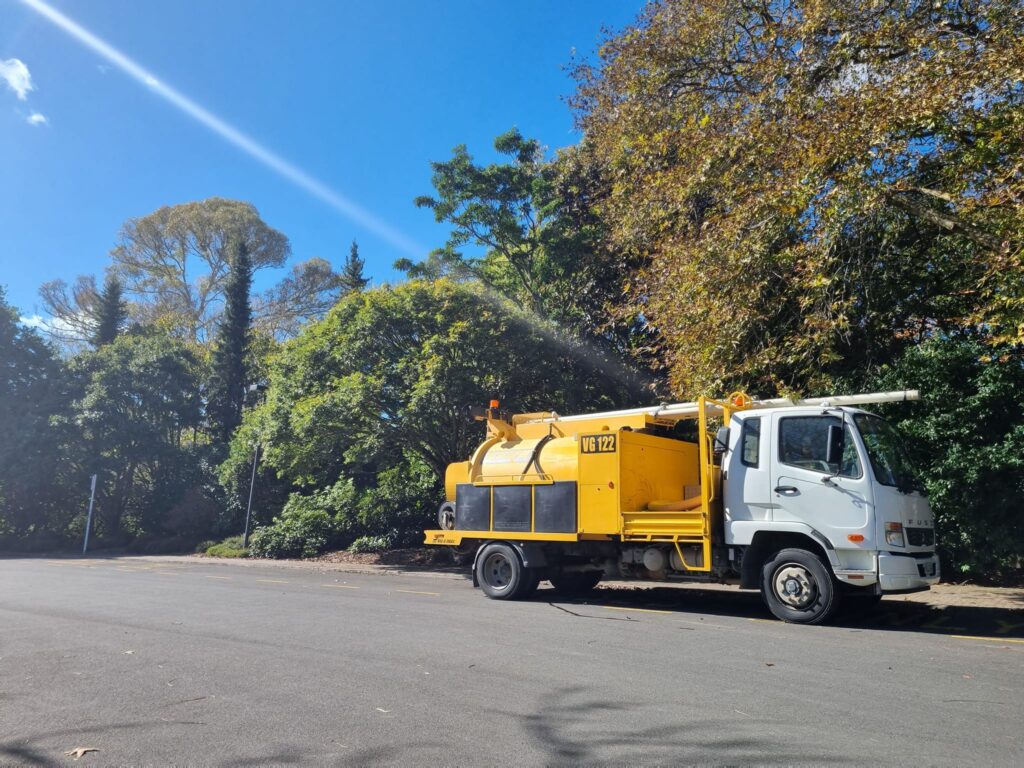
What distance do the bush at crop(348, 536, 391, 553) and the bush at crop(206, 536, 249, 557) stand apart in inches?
188

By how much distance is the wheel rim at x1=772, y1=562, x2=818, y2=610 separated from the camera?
8602mm

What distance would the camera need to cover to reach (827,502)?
8.53 metres

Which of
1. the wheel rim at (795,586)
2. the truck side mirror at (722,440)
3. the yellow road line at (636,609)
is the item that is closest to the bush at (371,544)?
the yellow road line at (636,609)

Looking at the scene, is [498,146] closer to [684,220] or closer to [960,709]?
[684,220]

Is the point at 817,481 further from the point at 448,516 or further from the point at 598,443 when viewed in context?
the point at 448,516

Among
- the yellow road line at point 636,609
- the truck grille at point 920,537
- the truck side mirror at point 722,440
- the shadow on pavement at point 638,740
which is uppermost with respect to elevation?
the truck side mirror at point 722,440

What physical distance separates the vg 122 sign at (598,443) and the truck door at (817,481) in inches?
86.6

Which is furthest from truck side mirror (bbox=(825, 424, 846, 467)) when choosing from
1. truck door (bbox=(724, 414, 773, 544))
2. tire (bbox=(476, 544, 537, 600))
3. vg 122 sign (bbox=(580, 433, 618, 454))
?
tire (bbox=(476, 544, 537, 600))

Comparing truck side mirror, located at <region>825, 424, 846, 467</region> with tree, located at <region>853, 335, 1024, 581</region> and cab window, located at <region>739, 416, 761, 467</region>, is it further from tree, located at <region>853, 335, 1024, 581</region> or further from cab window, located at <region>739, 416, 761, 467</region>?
tree, located at <region>853, 335, 1024, 581</region>

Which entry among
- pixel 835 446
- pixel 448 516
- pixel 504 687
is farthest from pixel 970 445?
pixel 504 687

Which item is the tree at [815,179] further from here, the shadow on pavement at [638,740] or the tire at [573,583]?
the shadow on pavement at [638,740]

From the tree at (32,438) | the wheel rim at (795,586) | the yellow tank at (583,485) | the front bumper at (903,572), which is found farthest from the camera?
the tree at (32,438)

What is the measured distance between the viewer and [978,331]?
1216cm

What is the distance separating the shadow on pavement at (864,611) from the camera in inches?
339
